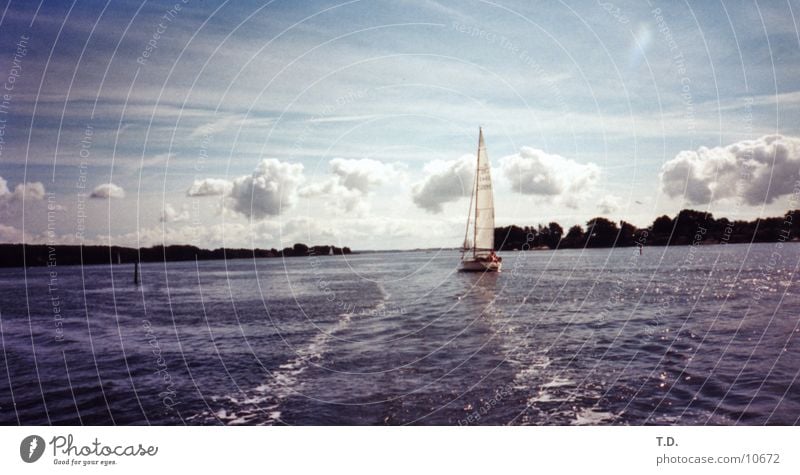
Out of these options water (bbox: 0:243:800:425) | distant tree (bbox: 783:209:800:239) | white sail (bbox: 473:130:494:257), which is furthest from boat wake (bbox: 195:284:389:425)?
white sail (bbox: 473:130:494:257)

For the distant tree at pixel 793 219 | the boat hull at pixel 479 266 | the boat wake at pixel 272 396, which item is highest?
the distant tree at pixel 793 219

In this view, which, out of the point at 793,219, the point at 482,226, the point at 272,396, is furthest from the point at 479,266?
the point at 272,396

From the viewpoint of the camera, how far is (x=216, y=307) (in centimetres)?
3525

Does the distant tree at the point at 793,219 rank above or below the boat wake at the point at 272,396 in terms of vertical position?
above

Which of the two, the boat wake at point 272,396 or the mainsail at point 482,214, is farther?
the mainsail at point 482,214

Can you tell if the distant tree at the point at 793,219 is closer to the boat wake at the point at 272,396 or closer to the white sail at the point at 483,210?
the boat wake at the point at 272,396
